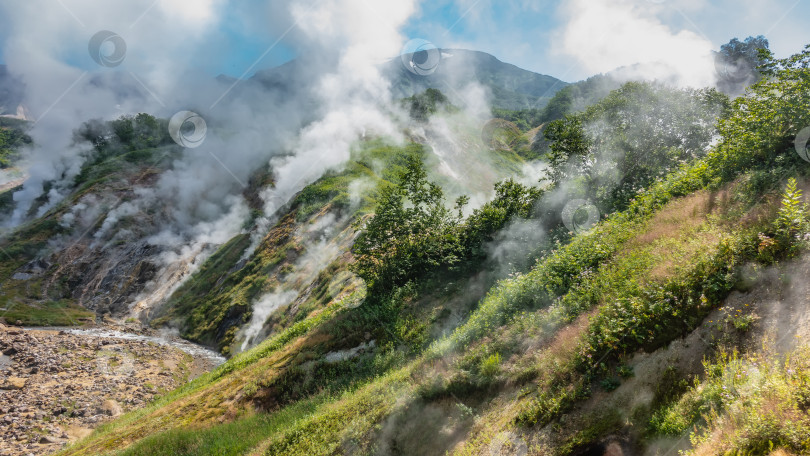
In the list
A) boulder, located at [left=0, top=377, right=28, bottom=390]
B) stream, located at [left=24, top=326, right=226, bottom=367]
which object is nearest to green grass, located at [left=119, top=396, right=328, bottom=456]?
boulder, located at [left=0, top=377, right=28, bottom=390]

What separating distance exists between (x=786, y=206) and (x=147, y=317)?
55.8m

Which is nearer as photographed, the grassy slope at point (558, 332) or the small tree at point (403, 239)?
the grassy slope at point (558, 332)

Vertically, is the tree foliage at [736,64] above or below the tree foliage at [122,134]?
above

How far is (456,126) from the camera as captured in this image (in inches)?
3034

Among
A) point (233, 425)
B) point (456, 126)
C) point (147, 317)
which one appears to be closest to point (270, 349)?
point (233, 425)

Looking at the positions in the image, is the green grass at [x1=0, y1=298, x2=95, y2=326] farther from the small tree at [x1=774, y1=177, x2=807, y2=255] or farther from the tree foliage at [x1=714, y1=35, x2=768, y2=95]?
the tree foliage at [x1=714, y1=35, x2=768, y2=95]
